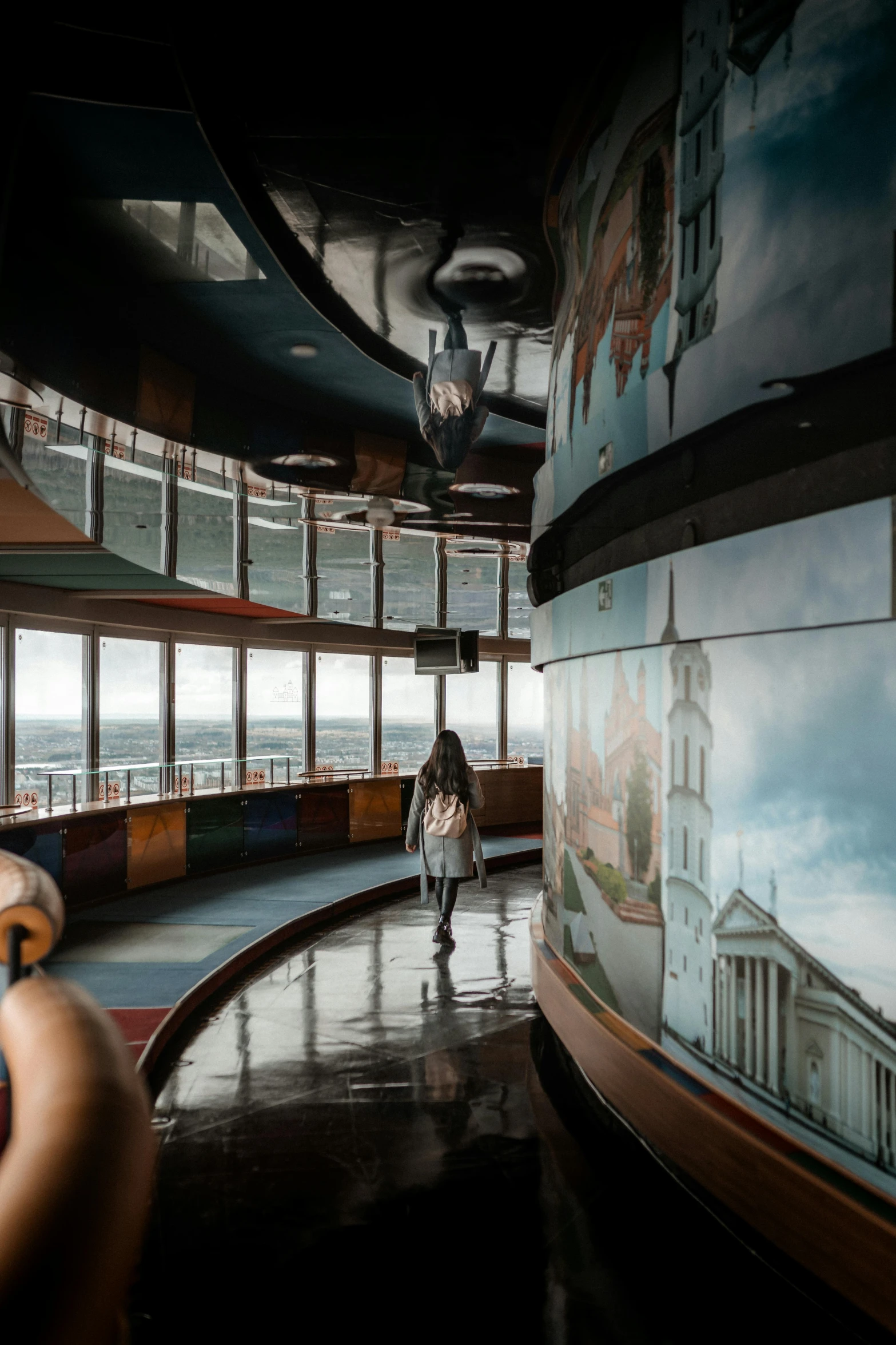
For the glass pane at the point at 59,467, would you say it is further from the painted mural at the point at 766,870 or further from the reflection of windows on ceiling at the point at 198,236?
the painted mural at the point at 766,870

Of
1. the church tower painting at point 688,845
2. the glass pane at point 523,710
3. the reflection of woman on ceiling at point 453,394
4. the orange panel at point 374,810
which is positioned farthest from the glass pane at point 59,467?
the glass pane at point 523,710

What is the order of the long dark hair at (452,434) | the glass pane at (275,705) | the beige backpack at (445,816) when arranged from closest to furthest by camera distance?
the long dark hair at (452,434)
the beige backpack at (445,816)
the glass pane at (275,705)

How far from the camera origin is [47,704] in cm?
1030

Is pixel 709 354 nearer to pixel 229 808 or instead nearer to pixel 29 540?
pixel 29 540

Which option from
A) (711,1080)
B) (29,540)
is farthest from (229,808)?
(711,1080)

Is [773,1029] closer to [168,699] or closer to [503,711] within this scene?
[168,699]

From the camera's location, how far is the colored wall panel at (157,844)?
8805mm

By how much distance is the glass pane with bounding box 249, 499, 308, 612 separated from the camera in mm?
10016

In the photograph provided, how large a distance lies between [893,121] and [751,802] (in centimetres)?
188

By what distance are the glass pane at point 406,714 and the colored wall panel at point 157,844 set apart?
6.12 m

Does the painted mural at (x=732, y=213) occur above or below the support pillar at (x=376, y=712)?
above

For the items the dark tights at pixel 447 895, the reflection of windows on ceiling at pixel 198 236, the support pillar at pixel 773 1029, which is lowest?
the dark tights at pixel 447 895

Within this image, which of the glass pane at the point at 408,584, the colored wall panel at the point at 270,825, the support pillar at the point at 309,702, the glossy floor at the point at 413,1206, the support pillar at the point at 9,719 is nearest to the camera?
the glossy floor at the point at 413,1206

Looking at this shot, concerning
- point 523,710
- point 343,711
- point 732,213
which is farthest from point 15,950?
point 523,710
